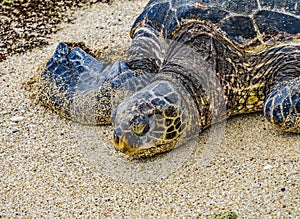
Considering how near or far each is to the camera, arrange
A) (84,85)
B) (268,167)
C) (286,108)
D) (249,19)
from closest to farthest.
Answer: (268,167) < (286,108) < (249,19) < (84,85)

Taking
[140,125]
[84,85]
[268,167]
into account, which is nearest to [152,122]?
[140,125]

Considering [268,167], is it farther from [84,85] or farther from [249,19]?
[84,85]

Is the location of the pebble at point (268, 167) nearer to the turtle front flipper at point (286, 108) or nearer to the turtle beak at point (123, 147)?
the turtle front flipper at point (286, 108)

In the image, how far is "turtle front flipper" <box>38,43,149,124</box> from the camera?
3.82 metres

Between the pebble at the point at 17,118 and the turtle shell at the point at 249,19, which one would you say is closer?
the turtle shell at the point at 249,19

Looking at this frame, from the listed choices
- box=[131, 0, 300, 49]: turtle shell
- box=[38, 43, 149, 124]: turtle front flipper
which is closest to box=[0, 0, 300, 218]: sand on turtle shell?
box=[38, 43, 149, 124]: turtle front flipper

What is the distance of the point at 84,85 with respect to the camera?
403 cm

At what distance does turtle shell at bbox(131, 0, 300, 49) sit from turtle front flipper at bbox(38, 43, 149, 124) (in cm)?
59

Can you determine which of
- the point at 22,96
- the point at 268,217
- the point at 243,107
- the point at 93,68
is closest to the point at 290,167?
the point at 268,217

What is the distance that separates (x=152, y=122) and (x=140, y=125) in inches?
3.3

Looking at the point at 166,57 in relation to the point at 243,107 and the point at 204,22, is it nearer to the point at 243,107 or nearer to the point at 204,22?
the point at 204,22

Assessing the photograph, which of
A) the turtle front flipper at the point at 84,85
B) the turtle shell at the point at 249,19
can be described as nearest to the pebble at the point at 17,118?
the turtle front flipper at the point at 84,85

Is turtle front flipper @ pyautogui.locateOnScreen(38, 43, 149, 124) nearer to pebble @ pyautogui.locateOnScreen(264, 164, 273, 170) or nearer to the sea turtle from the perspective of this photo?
the sea turtle

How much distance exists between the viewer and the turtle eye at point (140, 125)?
3.25m
